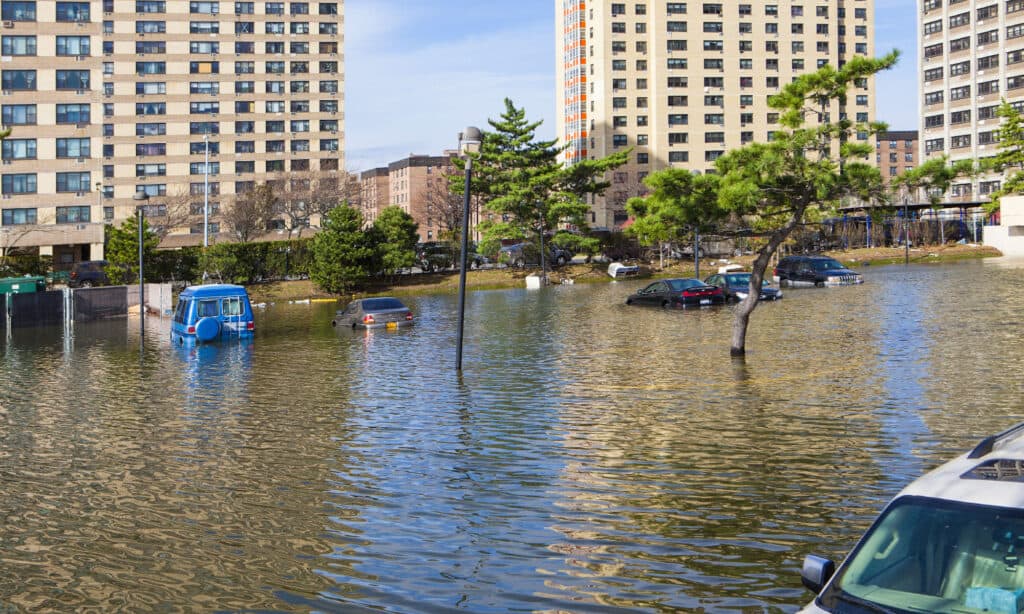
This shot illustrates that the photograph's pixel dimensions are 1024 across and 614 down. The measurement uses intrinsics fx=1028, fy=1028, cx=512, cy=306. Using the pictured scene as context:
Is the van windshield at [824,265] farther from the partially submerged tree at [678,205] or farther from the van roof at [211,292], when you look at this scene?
the van roof at [211,292]

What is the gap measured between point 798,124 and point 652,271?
53449 millimetres

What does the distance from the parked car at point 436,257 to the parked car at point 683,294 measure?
33.6m

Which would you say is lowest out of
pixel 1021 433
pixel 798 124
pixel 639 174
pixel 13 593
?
pixel 13 593

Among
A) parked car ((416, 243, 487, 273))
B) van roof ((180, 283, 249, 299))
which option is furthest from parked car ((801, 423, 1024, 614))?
parked car ((416, 243, 487, 273))

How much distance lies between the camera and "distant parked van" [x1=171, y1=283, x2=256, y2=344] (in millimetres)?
34219

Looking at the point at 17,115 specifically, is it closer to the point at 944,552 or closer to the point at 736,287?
the point at 736,287

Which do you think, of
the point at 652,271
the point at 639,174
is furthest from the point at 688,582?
the point at 639,174

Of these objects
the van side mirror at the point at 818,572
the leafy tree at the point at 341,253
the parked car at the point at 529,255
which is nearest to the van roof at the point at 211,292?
the leafy tree at the point at 341,253

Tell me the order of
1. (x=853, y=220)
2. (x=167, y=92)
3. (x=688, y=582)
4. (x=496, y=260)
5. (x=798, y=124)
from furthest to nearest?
(x=167, y=92) < (x=853, y=220) < (x=496, y=260) < (x=798, y=124) < (x=688, y=582)

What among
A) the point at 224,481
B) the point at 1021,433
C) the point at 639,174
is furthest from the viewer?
the point at 639,174

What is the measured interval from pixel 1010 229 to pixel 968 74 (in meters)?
44.0

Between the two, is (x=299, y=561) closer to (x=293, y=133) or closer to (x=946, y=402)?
(x=946, y=402)

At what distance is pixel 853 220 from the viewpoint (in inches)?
3656

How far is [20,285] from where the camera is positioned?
51281 millimetres
